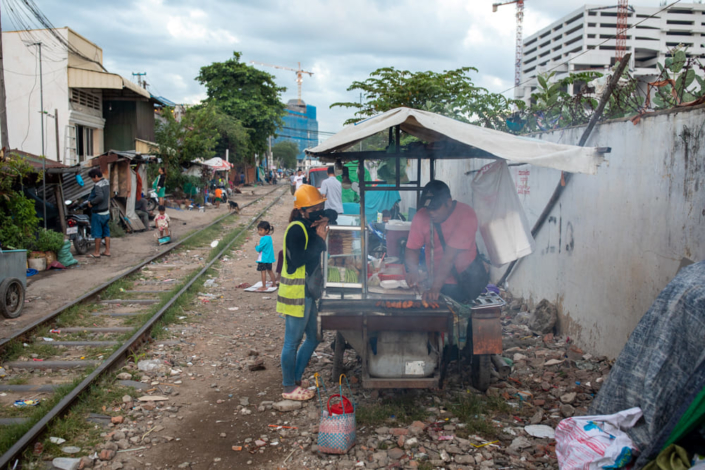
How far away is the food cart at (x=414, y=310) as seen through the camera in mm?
4043

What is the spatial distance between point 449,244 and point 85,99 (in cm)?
2373

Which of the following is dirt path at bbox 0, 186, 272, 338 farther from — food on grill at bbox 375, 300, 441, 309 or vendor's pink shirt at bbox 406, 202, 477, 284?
vendor's pink shirt at bbox 406, 202, 477, 284

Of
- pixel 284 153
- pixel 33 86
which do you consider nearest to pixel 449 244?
pixel 33 86

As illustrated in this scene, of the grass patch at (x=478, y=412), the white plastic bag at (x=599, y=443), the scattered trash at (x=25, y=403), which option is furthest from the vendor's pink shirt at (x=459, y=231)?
the scattered trash at (x=25, y=403)

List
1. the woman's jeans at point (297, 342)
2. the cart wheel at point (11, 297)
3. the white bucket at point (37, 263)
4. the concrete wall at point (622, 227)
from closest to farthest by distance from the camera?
1. the concrete wall at point (622, 227)
2. the woman's jeans at point (297, 342)
3. the cart wheel at point (11, 297)
4. the white bucket at point (37, 263)

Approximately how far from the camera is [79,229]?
12.5 m

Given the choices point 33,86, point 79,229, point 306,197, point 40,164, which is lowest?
point 79,229

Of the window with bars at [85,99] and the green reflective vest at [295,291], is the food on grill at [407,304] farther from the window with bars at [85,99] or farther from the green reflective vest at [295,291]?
the window with bars at [85,99]

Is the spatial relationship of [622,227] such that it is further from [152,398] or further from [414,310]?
[152,398]

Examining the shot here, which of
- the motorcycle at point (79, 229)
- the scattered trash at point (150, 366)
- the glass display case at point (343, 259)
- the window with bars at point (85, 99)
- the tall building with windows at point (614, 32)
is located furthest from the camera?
the tall building with windows at point (614, 32)

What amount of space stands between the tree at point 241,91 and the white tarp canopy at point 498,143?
41.2 metres

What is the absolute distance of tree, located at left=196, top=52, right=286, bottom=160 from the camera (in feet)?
145

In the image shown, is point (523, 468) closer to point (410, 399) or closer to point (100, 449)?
point (410, 399)

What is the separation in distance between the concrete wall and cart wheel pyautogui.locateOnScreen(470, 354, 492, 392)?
1.42 metres
